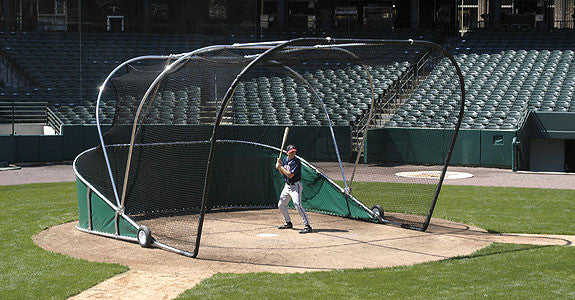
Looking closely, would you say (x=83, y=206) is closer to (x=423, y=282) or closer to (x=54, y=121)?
(x=423, y=282)

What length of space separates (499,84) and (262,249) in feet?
80.5

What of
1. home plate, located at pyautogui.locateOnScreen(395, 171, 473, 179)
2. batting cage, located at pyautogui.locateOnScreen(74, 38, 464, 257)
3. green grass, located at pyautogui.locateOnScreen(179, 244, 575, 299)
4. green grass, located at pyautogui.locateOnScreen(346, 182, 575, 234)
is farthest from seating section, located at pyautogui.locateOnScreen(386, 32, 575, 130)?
green grass, located at pyautogui.locateOnScreen(179, 244, 575, 299)

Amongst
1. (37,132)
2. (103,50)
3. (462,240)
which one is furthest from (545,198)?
(103,50)

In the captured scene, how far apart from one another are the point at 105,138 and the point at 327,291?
27.1ft

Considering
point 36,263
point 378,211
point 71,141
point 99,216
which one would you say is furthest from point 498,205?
point 71,141

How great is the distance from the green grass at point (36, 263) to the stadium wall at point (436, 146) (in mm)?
15496

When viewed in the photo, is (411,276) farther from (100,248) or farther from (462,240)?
(100,248)

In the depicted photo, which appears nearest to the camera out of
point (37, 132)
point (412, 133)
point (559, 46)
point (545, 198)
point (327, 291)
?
point (327, 291)

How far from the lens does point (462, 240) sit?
1486cm

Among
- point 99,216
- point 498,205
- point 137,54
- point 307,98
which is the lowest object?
point 498,205

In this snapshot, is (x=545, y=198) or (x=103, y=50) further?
(x=103, y=50)

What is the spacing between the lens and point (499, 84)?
35812 mm

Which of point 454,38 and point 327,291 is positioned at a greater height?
point 454,38

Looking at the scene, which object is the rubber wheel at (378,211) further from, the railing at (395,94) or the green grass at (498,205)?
the railing at (395,94)
